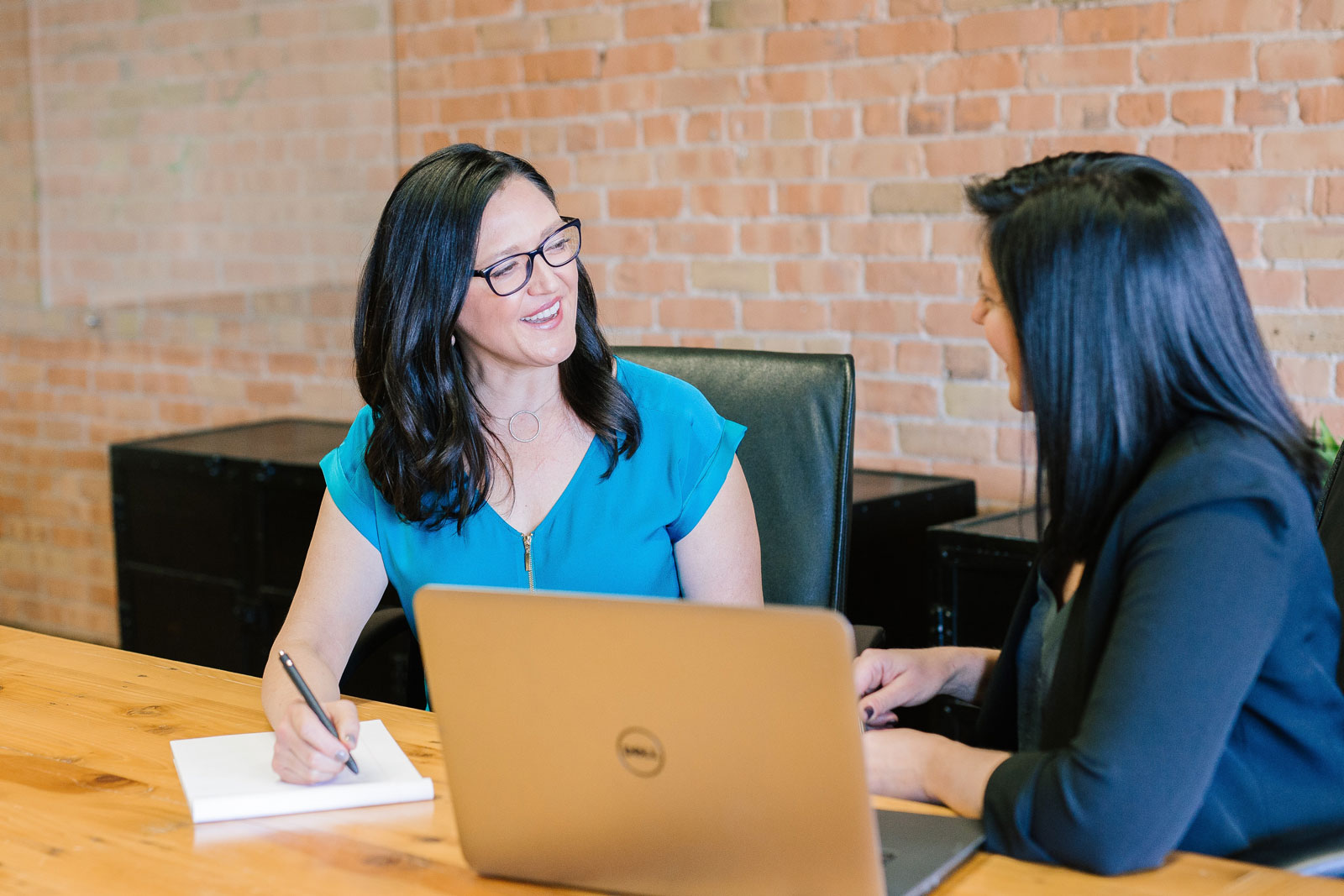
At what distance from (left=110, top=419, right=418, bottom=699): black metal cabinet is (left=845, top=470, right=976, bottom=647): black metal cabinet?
93cm

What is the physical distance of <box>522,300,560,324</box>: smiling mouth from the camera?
1635 mm

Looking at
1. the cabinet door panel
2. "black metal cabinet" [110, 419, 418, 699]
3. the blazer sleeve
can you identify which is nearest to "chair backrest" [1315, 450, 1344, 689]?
the blazer sleeve

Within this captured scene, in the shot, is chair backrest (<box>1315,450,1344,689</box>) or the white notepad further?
chair backrest (<box>1315,450,1344,689</box>)

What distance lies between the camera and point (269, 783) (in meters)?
1.21

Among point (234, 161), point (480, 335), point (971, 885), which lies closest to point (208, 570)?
point (234, 161)

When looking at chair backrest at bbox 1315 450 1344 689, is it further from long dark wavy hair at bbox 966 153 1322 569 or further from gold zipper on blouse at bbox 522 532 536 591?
gold zipper on blouse at bbox 522 532 536 591

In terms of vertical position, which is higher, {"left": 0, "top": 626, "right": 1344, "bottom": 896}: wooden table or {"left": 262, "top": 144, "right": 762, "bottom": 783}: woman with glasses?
{"left": 262, "top": 144, "right": 762, "bottom": 783}: woman with glasses

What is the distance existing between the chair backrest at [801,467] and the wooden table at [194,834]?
58 centimetres

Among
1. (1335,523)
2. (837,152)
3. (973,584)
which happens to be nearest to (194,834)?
(1335,523)

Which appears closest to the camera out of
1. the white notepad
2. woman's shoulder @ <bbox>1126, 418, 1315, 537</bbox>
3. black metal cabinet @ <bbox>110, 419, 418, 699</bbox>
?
woman's shoulder @ <bbox>1126, 418, 1315, 537</bbox>

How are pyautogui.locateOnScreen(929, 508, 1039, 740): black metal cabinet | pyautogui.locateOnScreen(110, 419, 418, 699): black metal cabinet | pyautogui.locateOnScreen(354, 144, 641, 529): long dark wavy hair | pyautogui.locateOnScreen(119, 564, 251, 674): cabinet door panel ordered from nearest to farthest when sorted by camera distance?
pyautogui.locateOnScreen(354, 144, 641, 529): long dark wavy hair
pyautogui.locateOnScreen(929, 508, 1039, 740): black metal cabinet
pyautogui.locateOnScreen(110, 419, 418, 699): black metal cabinet
pyautogui.locateOnScreen(119, 564, 251, 674): cabinet door panel

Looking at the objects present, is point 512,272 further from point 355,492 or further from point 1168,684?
point 1168,684

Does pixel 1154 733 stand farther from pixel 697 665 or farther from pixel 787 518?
pixel 787 518

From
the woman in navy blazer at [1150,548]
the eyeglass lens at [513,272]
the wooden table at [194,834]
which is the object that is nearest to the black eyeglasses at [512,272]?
the eyeglass lens at [513,272]
